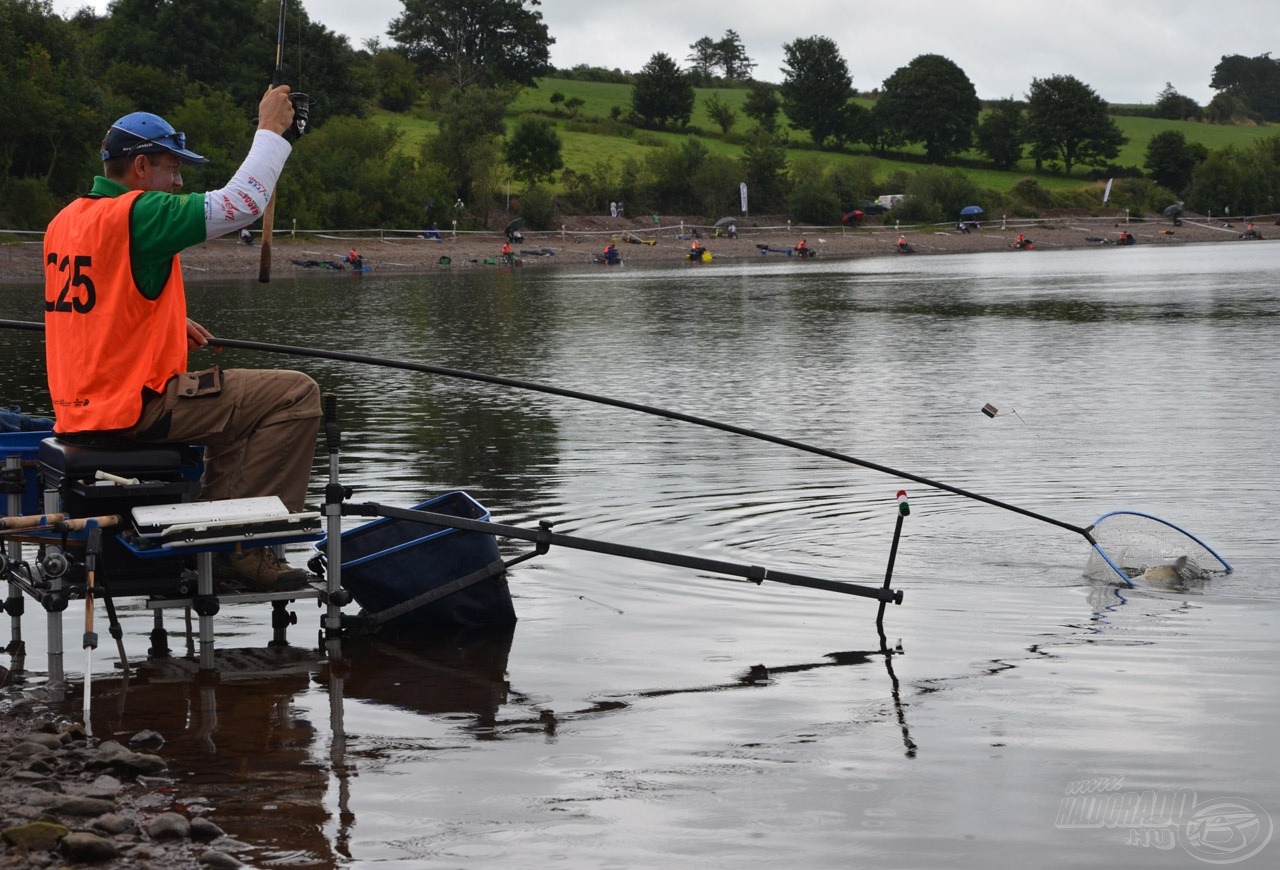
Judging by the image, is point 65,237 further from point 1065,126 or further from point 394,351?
point 1065,126

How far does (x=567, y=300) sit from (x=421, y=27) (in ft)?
289

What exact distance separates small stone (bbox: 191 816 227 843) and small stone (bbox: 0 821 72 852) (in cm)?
39

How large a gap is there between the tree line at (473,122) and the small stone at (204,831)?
4275 cm

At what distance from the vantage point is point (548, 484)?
13445 millimetres

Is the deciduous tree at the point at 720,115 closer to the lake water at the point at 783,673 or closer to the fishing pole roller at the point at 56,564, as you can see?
the lake water at the point at 783,673

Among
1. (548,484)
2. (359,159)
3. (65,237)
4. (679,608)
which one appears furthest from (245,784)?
(359,159)

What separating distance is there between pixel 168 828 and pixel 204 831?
0.36ft

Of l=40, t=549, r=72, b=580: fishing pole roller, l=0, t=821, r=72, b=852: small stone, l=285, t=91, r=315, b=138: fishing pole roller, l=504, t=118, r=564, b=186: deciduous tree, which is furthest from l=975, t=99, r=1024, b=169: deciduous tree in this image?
l=0, t=821, r=72, b=852: small stone

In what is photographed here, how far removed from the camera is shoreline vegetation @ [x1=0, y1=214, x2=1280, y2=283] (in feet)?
207

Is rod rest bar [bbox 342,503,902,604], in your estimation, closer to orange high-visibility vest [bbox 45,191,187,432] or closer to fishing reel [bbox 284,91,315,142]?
orange high-visibility vest [bbox 45,191,187,432]

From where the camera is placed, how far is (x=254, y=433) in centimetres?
691

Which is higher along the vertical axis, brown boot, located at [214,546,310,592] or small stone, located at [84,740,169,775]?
brown boot, located at [214,546,310,592]

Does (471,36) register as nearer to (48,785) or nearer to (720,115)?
(720,115)

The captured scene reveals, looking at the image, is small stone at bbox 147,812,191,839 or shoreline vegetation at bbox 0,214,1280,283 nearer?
small stone at bbox 147,812,191,839
